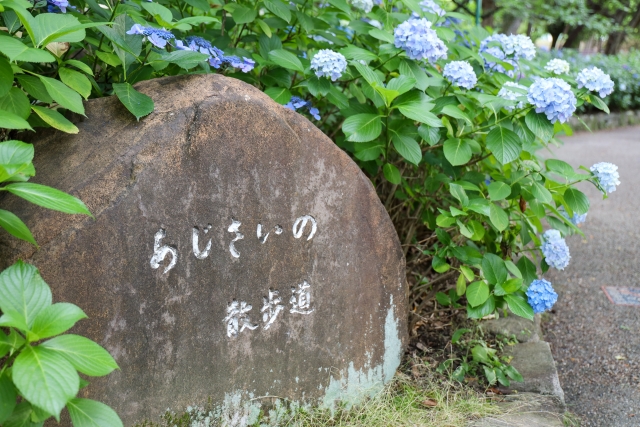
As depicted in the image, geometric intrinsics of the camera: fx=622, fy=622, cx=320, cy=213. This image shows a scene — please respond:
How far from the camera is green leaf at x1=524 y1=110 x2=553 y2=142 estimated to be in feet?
7.71

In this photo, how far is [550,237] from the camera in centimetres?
264

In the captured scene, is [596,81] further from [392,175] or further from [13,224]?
[13,224]

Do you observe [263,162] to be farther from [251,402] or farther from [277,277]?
[251,402]

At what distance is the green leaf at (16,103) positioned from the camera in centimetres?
174

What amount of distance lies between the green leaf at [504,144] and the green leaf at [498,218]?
242 mm

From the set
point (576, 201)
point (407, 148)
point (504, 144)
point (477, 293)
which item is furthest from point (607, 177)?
point (407, 148)

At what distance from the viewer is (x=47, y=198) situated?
4.77 feet

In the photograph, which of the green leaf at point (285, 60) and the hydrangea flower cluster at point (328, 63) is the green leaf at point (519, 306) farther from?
the green leaf at point (285, 60)

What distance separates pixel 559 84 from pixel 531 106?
147 millimetres

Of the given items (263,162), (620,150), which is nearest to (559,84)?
(263,162)

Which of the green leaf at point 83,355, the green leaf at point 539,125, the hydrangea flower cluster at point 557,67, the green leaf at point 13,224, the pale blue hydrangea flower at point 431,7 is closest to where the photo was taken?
the green leaf at point 83,355

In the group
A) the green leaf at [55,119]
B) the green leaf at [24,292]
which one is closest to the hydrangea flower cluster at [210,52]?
the green leaf at [55,119]

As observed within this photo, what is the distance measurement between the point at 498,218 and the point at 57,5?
178 cm

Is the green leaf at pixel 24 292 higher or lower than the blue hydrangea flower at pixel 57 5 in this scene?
lower
